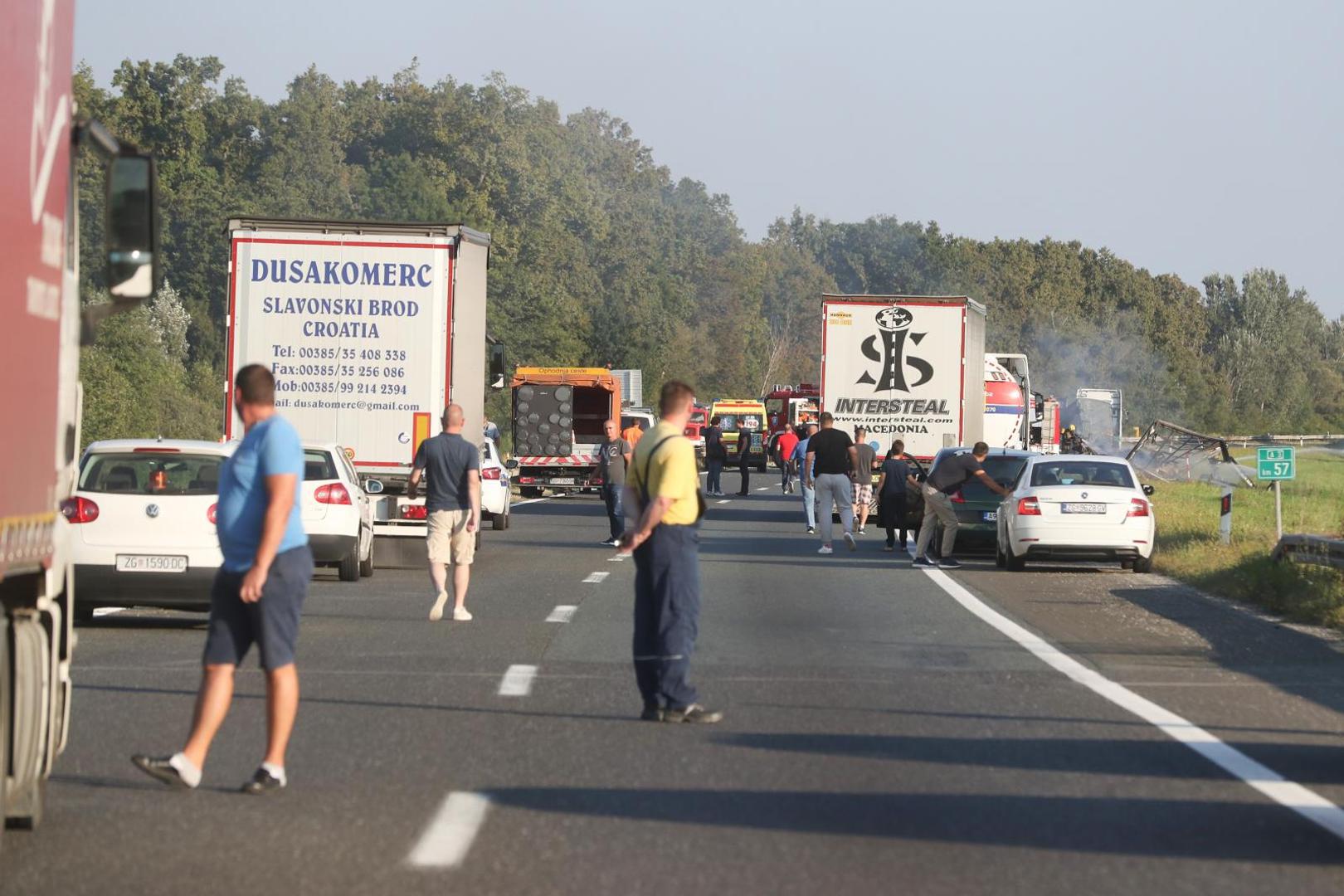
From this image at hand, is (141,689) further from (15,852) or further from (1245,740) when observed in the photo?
(1245,740)

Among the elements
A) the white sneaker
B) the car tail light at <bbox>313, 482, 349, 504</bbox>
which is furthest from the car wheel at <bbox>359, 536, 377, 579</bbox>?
the white sneaker

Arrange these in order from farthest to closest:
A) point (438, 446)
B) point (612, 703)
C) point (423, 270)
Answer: point (423, 270) → point (438, 446) → point (612, 703)

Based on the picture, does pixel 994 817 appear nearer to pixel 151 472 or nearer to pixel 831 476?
pixel 151 472

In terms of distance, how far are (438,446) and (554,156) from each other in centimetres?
11605

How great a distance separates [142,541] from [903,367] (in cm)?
1996

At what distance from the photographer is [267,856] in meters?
6.96

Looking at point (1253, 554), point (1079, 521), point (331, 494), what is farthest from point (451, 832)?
point (1253, 554)

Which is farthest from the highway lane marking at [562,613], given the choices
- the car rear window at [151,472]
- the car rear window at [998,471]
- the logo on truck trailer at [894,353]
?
the logo on truck trailer at [894,353]

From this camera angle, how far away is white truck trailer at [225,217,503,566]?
73.2ft

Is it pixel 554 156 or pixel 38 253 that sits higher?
pixel 554 156

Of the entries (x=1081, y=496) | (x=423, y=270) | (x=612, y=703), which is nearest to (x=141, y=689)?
(x=612, y=703)

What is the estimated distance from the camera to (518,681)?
1215cm

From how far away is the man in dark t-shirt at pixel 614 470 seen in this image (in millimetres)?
26641

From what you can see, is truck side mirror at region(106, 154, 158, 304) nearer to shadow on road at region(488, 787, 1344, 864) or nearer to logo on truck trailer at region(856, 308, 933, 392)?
shadow on road at region(488, 787, 1344, 864)
